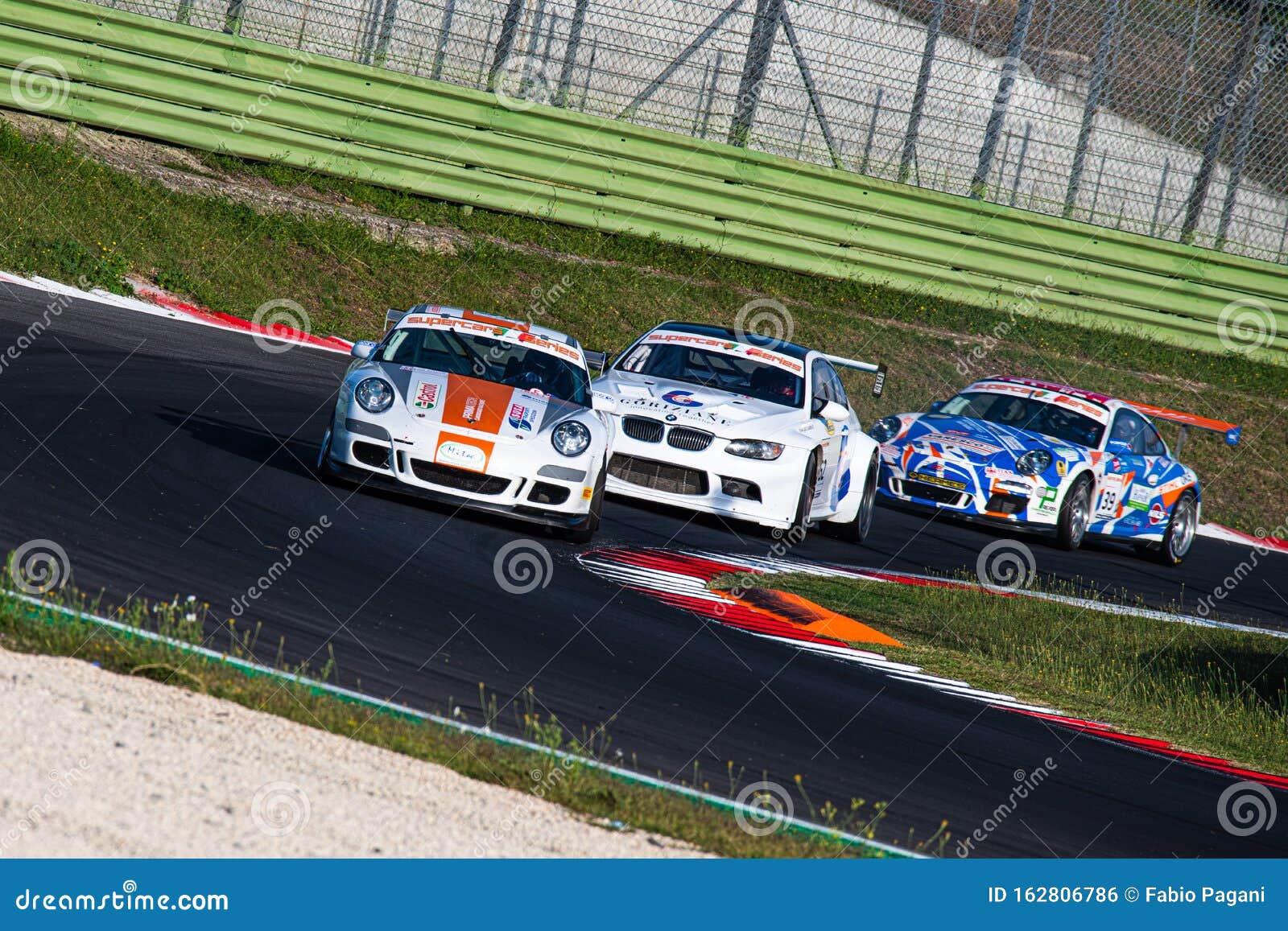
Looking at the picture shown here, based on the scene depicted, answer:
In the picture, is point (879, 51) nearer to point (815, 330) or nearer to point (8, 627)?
point (815, 330)

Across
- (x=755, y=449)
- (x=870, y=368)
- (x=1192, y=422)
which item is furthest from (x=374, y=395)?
(x=1192, y=422)

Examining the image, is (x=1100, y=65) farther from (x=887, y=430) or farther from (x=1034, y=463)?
(x=887, y=430)

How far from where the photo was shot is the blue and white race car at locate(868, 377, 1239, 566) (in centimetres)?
1302

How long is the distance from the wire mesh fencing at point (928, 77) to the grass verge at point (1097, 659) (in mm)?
7560

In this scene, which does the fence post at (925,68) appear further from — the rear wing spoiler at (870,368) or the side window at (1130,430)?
the rear wing spoiler at (870,368)

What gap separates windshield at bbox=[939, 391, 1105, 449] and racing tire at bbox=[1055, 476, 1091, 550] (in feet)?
1.60

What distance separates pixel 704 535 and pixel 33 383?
4.58m

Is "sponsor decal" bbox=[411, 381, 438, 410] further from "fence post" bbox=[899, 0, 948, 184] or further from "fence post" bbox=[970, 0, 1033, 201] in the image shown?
"fence post" bbox=[970, 0, 1033, 201]

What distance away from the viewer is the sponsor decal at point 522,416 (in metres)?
8.96

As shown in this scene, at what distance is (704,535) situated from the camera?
34.6 ft

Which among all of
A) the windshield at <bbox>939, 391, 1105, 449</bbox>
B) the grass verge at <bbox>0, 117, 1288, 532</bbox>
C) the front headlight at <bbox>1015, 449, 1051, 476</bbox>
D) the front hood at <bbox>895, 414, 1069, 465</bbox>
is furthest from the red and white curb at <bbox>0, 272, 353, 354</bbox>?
the front headlight at <bbox>1015, 449, 1051, 476</bbox>

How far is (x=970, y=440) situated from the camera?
517 inches

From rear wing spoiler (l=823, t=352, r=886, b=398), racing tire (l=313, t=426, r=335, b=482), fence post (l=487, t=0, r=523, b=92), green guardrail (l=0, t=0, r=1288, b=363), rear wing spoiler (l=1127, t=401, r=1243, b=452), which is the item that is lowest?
racing tire (l=313, t=426, r=335, b=482)

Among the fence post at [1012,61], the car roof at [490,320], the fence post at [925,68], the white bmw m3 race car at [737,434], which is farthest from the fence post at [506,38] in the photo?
the car roof at [490,320]
